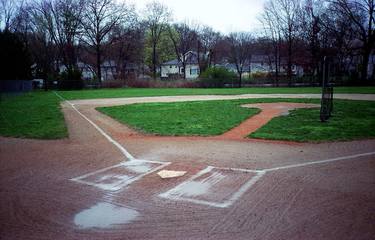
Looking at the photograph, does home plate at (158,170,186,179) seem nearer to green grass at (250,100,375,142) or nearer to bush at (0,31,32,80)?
green grass at (250,100,375,142)

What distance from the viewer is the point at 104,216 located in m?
4.53

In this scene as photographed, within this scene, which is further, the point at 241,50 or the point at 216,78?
the point at 241,50

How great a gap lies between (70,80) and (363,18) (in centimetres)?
4474

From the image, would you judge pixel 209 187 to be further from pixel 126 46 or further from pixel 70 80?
pixel 126 46

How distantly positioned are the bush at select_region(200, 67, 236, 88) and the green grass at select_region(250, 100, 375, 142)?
33570 millimetres

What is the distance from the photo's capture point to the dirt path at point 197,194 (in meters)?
4.05

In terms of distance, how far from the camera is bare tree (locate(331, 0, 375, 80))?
4666 centimetres

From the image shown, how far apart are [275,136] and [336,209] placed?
17.5 feet

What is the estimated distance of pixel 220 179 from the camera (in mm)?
5965

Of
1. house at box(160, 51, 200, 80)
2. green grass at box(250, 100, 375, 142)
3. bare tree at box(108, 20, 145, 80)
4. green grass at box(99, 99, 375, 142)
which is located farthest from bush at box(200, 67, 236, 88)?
house at box(160, 51, 200, 80)

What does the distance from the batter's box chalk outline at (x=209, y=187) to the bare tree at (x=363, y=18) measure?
153 feet

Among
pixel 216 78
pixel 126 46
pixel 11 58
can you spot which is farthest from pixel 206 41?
pixel 11 58

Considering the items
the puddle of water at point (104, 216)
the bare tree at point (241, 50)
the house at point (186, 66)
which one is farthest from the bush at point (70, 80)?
the puddle of water at point (104, 216)

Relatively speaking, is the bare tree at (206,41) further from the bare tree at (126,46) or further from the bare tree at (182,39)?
the bare tree at (126,46)
